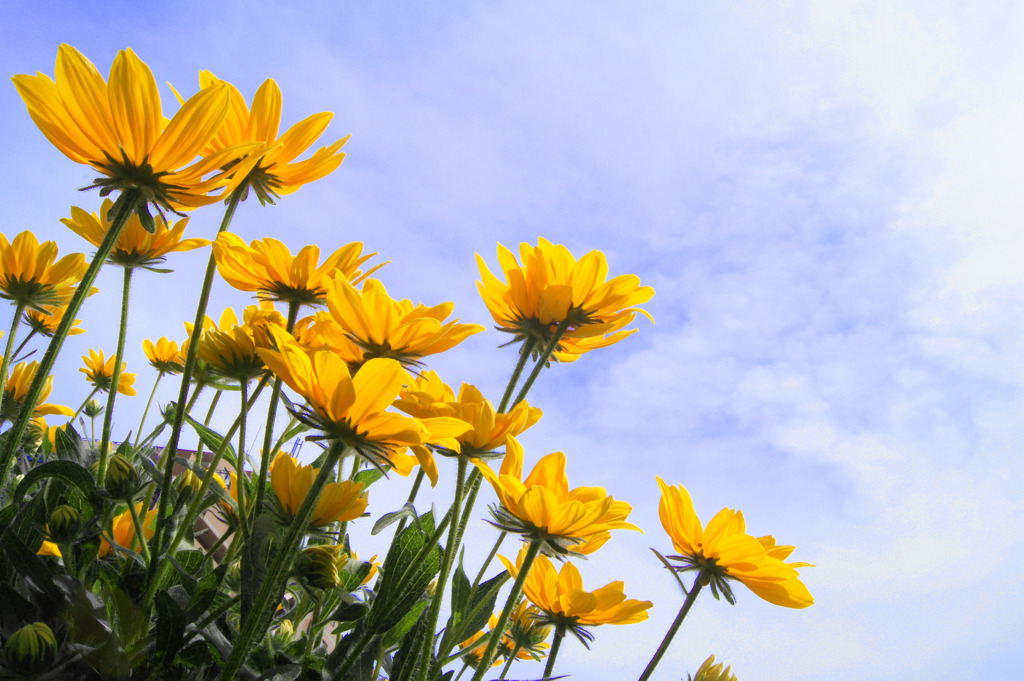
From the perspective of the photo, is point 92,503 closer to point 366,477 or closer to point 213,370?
point 213,370

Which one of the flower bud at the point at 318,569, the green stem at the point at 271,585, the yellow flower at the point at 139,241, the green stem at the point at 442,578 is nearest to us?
the green stem at the point at 271,585

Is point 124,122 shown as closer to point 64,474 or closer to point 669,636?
point 64,474

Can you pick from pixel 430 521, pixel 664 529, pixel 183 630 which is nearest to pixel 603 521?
pixel 664 529

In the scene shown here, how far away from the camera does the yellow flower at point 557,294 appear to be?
3.37 ft

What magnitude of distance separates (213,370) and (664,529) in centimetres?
77

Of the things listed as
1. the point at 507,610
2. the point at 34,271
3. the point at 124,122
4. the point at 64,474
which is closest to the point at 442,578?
the point at 507,610

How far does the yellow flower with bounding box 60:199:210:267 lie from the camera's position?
1179 mm

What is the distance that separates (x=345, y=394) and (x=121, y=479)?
51cm

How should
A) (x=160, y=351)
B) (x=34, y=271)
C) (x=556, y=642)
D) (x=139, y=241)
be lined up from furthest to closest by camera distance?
(x=160, y=351), (x=34, y=271), (x=139, y=241), (x=556, y=642)

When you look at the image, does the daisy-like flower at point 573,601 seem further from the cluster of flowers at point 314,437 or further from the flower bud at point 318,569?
the flower bud at point 318,569

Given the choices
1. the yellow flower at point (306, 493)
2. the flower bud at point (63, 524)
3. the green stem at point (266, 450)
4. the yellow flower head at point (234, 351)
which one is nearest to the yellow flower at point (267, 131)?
the yellow flower head at point (234, 351)

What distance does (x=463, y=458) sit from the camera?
3.01 feet

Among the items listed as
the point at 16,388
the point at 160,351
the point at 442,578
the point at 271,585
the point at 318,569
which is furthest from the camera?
the point at 160,351

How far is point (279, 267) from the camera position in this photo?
1.00 meters
